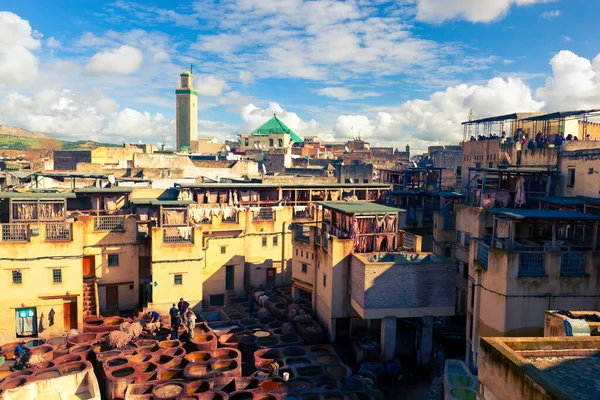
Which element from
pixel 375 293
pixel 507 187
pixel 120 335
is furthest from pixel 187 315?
pixel 507 187

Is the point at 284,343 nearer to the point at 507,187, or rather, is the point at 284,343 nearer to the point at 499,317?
the point at 499,317

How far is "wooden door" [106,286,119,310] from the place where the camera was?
32056 mm

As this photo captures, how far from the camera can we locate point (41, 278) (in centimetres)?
2825

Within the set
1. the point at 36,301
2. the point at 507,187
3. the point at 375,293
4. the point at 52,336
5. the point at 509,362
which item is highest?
the point at 507,187

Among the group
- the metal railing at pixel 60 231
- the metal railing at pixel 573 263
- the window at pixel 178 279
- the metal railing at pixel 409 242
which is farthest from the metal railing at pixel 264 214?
the metal railing at pixel 573 263

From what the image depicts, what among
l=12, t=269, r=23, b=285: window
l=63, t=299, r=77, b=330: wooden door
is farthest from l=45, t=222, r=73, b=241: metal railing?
l=63, t=299, r=77, b=330: wooden door

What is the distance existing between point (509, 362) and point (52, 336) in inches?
1066

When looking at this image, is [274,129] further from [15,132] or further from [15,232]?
[15,132]

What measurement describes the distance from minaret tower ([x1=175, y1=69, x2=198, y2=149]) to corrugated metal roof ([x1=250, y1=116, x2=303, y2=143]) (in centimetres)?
1554

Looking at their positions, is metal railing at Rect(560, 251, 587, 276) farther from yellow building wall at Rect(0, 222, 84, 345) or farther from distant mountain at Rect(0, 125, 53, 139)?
distant mountain at Rect(0, 125, 53, 139)

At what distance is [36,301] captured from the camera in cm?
2812

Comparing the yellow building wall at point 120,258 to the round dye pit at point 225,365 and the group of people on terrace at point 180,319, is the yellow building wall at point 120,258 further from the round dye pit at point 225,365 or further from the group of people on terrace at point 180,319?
the round dye pit at point 225,365

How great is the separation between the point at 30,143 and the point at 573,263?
441 ft

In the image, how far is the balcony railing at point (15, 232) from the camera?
91.0 feet
